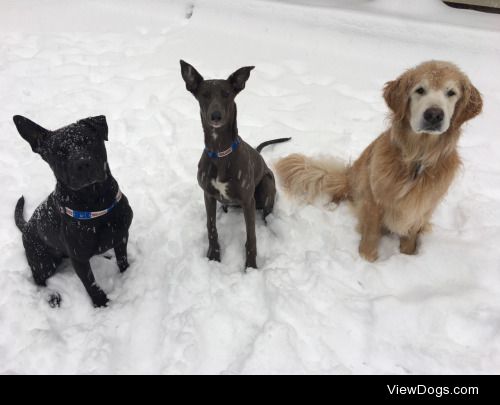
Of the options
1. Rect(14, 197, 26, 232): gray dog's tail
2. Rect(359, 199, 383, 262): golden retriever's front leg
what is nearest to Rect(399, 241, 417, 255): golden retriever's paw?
Rect(359, 199, 383, 262): golden retriever's front leg

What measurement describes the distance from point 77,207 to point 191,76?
1.08 meters

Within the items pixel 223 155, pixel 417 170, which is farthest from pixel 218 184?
pixel 417 170

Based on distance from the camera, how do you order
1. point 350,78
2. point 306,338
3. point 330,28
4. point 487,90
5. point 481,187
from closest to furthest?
point 306,338 < point 481,187 < point 487,90 < point 350,78 < point 330,28

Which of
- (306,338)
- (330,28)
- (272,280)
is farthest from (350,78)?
(306,338)

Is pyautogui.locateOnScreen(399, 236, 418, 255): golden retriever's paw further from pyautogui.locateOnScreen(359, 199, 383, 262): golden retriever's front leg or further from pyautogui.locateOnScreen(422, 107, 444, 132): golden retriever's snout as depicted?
pyautogui.locateOnScreen(422, 107, 444, 132): golden retriever's snout

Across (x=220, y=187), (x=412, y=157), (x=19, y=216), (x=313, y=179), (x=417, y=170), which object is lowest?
(x=19, y=216)

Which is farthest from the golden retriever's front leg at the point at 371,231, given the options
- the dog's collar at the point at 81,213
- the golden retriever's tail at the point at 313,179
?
the dog's collar at the point at 81,213

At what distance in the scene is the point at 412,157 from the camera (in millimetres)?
2510

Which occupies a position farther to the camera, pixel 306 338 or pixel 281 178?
pixel 281 178

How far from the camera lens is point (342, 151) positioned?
3867 millimetres

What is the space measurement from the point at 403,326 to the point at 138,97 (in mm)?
3916

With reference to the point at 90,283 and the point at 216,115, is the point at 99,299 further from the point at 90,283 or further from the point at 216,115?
the point at 216,115

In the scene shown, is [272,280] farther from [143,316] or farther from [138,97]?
[138,97]

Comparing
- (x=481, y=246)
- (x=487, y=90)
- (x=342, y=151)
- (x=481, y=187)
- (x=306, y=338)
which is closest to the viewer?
(x=306, y=338)
